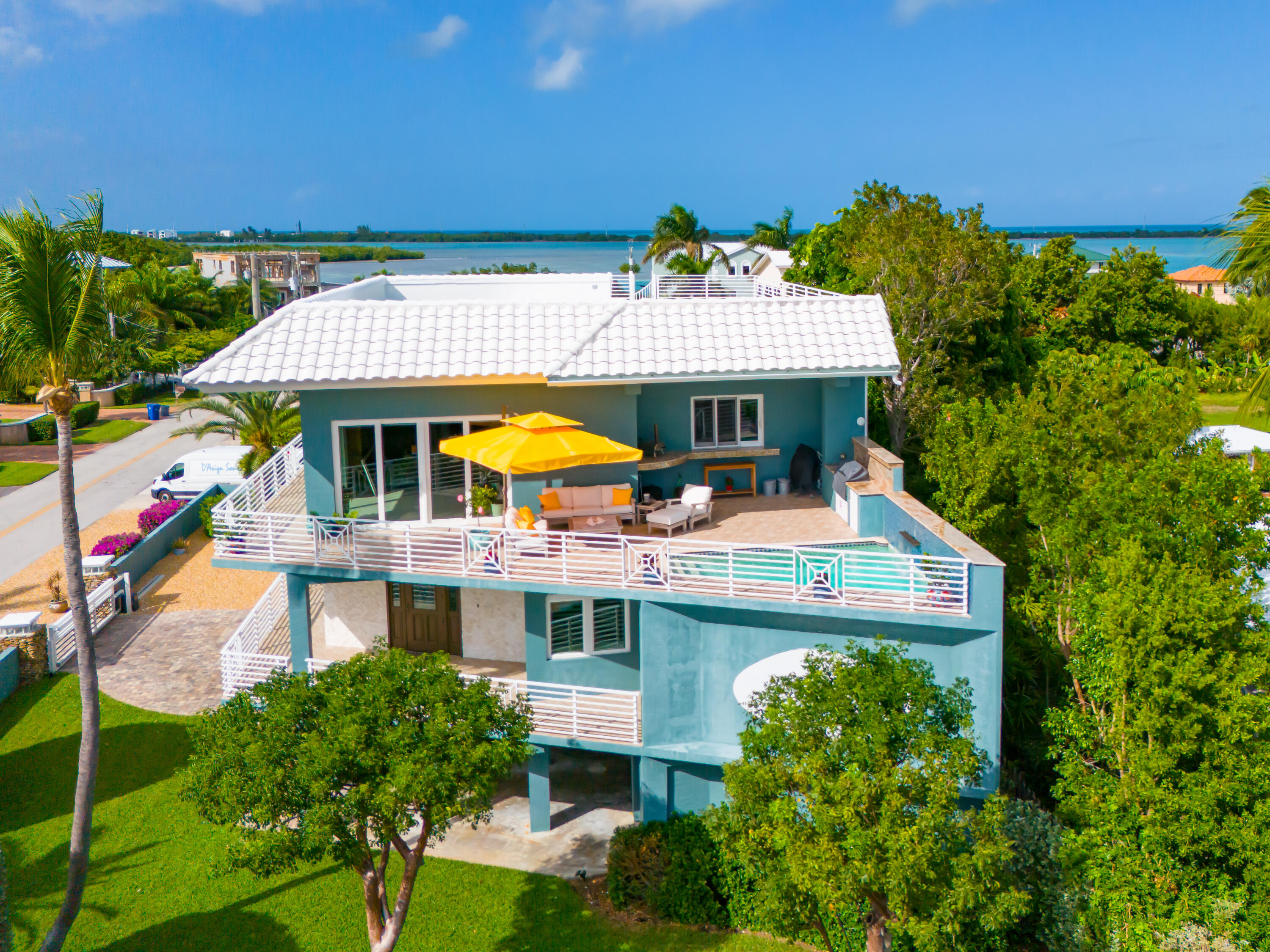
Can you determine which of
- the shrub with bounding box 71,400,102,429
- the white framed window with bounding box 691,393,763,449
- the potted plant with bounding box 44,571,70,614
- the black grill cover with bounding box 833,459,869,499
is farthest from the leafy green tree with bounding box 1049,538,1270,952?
the shrub with bounding box 71,400,102,429

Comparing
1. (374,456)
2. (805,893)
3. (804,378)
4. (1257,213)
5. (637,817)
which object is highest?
(1257,213)

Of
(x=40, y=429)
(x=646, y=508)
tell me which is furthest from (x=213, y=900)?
(x=40, y=429)

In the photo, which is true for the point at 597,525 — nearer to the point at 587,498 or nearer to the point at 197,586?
the point at 587,498

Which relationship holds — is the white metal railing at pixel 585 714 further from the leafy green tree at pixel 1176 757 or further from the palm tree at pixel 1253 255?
→ the palm tree at pixel 1253 255

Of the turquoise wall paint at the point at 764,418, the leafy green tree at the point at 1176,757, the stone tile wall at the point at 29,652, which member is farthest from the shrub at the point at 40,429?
the leafy green tree at the point at 1176,757

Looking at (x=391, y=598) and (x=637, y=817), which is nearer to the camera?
(x=637, y=817)

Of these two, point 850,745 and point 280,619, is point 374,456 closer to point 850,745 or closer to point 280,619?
point 280,619

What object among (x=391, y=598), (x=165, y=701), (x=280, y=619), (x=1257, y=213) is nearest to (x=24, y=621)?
(x=165, y=701)
